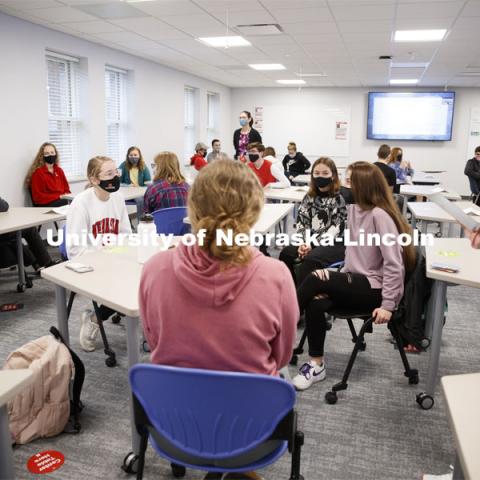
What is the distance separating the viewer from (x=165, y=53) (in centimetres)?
731

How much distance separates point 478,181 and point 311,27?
4.65 m

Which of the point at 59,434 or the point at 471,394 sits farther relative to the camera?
the point at 59,434

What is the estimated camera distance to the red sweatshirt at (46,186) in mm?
5559

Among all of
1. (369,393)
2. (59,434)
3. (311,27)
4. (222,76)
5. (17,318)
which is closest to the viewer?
(59,434)

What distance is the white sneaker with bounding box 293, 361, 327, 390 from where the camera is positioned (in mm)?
2635

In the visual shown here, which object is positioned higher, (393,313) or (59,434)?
(393,313)

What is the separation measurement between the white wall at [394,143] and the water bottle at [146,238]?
10.0 m

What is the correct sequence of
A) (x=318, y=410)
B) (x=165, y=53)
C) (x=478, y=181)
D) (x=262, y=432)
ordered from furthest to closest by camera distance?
1. (x=478, y=181)
2. (x=165, y=53)
3. (x=318, y=410)
4. (x=262, y=432)

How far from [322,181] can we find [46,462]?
234 cm

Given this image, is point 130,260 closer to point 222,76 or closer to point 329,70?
point 329,70

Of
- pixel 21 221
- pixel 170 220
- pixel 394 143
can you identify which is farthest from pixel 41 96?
pixel 394 143

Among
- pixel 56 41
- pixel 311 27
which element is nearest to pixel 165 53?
pixel 56 41

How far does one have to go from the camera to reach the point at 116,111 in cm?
755

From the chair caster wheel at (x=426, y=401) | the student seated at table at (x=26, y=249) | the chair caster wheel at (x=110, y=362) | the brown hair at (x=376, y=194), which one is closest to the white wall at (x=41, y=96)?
the student seated at table at (x=26, y=249)
